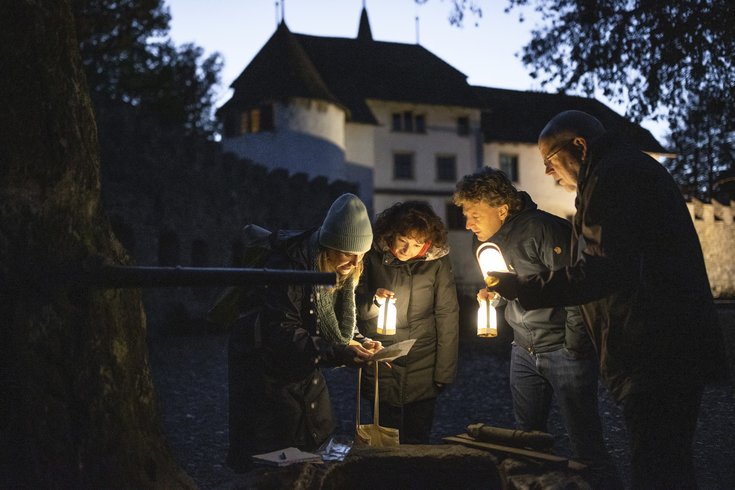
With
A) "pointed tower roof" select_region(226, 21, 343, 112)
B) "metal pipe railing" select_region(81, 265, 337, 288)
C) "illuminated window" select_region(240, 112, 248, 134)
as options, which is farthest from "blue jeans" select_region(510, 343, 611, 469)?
"illuminated window" select_region(240, 112, 248, 134)

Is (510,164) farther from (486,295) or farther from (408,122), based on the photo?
(486,295)

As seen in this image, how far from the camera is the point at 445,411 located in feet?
28.8

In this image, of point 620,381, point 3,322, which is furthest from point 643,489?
point 3,322

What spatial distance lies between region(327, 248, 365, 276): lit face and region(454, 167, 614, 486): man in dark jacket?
654 millimetres

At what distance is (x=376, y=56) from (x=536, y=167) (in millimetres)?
10783

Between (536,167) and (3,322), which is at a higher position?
(536,167)

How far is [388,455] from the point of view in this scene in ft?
10.0

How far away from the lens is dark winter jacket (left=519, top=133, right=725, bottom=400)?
8.20 ft

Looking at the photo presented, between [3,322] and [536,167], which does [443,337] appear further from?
[536,167]

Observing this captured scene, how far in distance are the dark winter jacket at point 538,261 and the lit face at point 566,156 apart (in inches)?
25.1

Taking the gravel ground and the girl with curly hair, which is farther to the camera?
the gravel ground

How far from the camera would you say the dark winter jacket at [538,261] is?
350 cm

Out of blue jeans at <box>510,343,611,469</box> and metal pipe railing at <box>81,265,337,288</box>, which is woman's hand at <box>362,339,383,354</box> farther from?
metal pipe railing at <box>81,265,337,288</box>

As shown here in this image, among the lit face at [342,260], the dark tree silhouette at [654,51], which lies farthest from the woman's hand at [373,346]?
the dark tree silhouette at [654,51]
